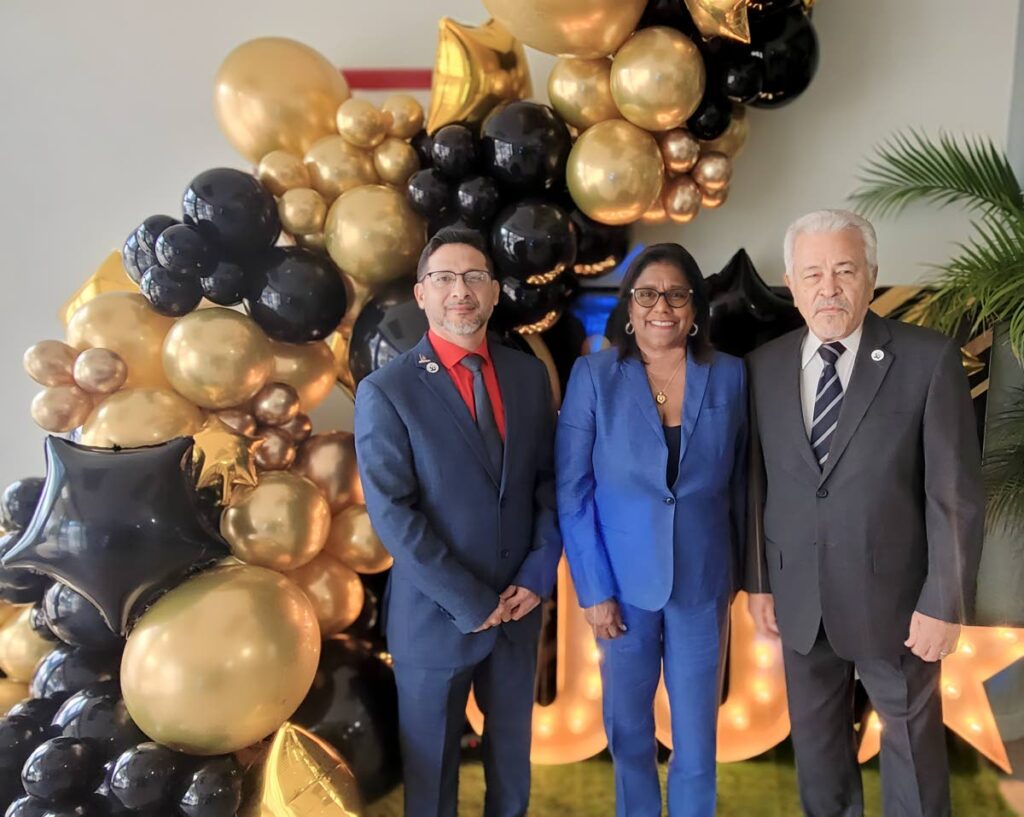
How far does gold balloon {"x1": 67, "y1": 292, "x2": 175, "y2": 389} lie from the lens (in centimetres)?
214

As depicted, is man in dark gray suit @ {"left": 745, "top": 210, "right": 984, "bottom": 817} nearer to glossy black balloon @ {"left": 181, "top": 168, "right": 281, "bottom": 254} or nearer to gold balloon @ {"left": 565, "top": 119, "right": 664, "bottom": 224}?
gold balloon @ {"left": 565, "top": 119, "right": 664, "bottom": 224}

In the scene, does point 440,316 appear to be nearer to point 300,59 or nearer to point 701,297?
point 701,297

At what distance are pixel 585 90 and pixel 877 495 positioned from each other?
136cm

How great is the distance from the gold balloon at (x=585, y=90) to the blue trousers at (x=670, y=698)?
1.39 metres

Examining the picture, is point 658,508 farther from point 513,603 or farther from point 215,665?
point 215,665

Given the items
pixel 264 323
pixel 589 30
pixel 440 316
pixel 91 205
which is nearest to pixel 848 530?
pixel 440 316

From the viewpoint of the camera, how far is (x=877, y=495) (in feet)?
5.39

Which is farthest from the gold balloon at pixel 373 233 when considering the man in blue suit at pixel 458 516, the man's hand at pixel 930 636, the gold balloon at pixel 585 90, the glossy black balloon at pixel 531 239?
the man's hand at pixel 930 636

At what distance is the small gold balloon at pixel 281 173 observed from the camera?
2.21 m

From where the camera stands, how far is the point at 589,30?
79.4 inches

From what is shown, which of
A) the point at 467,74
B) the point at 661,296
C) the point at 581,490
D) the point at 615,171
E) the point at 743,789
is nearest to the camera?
the point at 661,296

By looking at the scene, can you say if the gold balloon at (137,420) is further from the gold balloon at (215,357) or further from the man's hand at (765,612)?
the man's hand at (765,612)

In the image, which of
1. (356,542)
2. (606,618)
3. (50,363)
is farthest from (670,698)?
(50,363)

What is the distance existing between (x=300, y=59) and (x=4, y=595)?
1.83 meters
